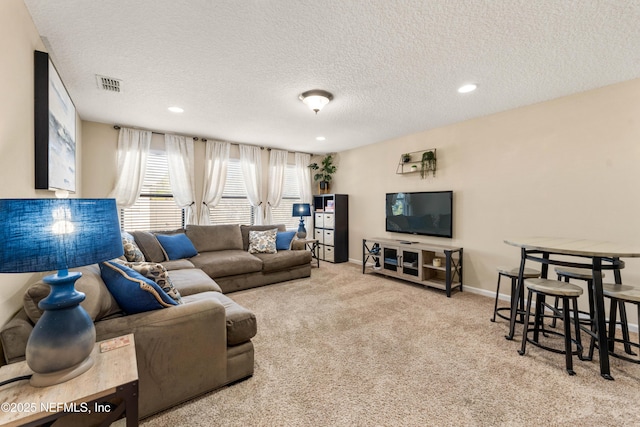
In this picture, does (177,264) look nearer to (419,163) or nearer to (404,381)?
(404,381)

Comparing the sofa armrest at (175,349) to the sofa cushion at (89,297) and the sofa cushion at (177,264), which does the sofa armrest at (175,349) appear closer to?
the sofa cushion at (89,297)

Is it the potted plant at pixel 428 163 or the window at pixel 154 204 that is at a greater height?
the potted plant at pixel 428 163

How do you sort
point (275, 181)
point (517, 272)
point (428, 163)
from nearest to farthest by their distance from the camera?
A: 1. point (517, 272)
2. point (428, 163)
3. point (275, 181)

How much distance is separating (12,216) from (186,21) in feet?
5.25

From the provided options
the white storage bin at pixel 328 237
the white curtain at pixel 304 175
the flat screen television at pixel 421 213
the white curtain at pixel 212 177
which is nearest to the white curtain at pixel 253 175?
the white curtain at pixel 212 177

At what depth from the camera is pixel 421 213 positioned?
14.5ft

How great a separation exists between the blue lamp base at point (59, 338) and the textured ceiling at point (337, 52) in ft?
5.63

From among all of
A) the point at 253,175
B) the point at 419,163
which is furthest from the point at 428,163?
the point at 253,175

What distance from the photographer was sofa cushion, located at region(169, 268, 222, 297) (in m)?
2.53

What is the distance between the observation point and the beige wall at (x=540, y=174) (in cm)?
270

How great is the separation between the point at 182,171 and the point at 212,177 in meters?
0.50

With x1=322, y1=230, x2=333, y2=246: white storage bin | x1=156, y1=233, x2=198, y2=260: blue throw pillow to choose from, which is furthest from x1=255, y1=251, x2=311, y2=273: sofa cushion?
x1=322, y1=230, x2=333, y2=246: white storage bin

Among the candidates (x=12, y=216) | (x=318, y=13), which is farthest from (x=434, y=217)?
(x=12, y=216)

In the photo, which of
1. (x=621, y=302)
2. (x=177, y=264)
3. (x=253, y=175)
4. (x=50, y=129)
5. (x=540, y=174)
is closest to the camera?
(x=50, y=129)
